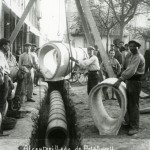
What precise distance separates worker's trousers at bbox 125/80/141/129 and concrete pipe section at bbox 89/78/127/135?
16cm

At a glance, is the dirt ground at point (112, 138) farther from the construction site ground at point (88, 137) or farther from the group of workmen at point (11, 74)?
the group of workmen at point (11, 74)

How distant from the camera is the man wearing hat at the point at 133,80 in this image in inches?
245

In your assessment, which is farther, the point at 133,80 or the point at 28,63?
the point at 28,63

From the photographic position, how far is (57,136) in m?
7.48

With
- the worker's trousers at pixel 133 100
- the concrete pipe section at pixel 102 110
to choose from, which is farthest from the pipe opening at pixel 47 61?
the worker's trousers at pixel 133 100

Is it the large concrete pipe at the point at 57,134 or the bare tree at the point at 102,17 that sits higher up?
the bare tree at the point at 102,17

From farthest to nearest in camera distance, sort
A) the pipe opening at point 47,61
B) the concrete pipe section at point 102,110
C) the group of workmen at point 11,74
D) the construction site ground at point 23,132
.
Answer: the pipe opening at point 47,61
the concrete pipe section at point 102,110
the group of workmen at point 11,74
the construction site ground at point 23,132

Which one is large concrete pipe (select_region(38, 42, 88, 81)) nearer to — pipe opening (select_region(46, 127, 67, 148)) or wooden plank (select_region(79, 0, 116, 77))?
wooden plank (select_region(79, 0, 116, 77))

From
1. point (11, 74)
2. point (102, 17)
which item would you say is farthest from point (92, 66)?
point (102, 17)

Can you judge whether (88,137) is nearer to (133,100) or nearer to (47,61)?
(133,100)

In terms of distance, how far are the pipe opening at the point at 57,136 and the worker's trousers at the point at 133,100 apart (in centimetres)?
166

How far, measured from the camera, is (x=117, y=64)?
33.3 ft

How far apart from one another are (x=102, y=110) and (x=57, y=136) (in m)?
1.27

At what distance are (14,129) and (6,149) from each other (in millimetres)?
1545
